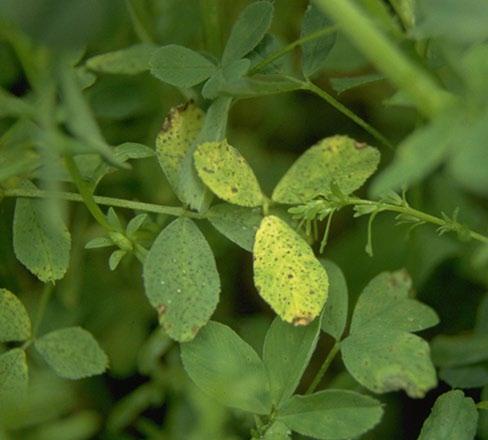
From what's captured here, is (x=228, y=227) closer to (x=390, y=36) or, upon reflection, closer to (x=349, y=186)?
(x=349, y=186)

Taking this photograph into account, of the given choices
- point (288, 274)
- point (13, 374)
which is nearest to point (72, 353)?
point (13, 374)

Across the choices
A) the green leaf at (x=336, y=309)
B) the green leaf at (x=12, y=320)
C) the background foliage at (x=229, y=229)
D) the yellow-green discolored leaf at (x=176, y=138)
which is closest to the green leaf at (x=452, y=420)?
the background foliage at (x=229, y=229)

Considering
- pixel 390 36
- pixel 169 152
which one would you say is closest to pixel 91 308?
pixel 169 152

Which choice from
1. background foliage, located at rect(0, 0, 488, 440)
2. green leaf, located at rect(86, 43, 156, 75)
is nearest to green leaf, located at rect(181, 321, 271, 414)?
background foliage, located at rect(0, 0, 488, 440)

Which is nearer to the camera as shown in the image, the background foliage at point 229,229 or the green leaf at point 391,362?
the background foliage at point 229,229

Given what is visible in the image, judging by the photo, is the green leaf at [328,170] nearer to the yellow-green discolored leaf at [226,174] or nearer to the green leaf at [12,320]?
the yellow-green discolored leaf at [226,174]
